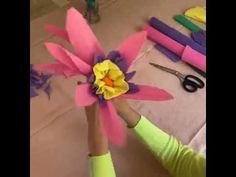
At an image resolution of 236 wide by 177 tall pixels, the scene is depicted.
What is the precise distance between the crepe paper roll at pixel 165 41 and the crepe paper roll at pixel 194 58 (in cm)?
1

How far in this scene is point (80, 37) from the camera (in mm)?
461

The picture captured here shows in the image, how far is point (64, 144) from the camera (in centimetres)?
66

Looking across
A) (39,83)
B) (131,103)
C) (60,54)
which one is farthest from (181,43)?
(60,54)

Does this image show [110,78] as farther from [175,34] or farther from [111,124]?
[175,34]

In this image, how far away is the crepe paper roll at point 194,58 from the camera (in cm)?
76

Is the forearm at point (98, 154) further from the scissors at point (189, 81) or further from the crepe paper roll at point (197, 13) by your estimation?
the crepe paper roll at point (197, 13)

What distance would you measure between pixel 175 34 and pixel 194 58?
0.23 ft

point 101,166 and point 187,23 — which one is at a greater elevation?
point 187,23

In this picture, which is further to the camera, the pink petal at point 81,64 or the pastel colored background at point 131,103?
the pastel colored background at point 131,103

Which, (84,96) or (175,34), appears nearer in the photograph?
(84,96)

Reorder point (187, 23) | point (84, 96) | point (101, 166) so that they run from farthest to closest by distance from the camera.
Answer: point (187, 23) → point (101, 166) → point (84, 96)

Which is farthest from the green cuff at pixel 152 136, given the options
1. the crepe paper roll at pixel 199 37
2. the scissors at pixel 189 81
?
the crepe paper roll at pixel 199 37
